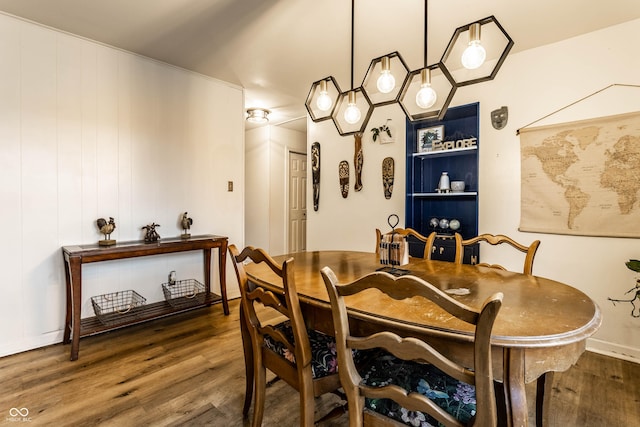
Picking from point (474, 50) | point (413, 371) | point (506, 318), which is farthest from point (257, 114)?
point (506, 318)

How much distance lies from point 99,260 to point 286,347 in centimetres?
189

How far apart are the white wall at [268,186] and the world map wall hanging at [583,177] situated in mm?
3688

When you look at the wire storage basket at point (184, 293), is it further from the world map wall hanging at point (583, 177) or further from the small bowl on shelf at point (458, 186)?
the world map wall hanging at point (583, 177)

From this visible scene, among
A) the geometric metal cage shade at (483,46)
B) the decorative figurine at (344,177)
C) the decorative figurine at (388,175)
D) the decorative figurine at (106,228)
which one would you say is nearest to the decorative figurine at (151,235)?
the decorative figurine at (106,228)

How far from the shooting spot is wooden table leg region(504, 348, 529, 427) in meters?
0.88

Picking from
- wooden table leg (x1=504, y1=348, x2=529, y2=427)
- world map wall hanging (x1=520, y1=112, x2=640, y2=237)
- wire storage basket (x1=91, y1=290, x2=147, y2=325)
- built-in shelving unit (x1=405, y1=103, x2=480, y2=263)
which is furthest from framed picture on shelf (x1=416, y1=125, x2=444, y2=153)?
wire storage basket (x1=91, y1=290, x2=147, y2=325)

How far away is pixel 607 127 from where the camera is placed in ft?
7.83

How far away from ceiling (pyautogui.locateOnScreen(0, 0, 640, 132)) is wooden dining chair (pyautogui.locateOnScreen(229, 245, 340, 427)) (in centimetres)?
184

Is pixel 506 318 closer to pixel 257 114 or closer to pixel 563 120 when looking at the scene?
pixel 563 120

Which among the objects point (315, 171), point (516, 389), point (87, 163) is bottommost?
point (516, 389)

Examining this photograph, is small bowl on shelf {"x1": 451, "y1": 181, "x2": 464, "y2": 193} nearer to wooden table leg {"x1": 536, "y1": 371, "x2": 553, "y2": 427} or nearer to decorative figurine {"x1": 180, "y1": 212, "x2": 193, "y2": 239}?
wooden table leg {"x1": 536, "y1": 371, "x2": 553, "y2": 427}

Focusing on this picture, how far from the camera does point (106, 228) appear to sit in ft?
8.71

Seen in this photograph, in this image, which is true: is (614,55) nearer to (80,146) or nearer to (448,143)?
(448,143)

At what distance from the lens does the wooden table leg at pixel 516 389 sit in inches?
34.7
